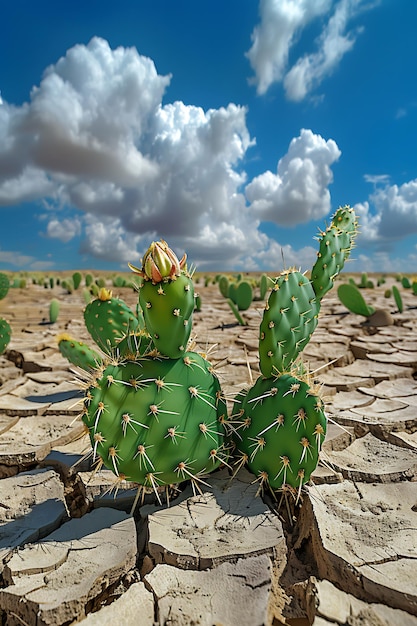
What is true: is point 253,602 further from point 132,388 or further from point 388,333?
point 388,333

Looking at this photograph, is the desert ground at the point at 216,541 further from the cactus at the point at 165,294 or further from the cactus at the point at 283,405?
the cactus at the point at 165,294

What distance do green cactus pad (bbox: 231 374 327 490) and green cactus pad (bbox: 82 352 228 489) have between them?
0.11 metres

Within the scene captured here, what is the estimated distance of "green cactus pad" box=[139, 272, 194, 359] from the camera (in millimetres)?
1270

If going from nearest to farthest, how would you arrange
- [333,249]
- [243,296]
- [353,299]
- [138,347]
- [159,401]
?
[159,401]
[138,347]
[333,249]
[353,299]
[243,296]

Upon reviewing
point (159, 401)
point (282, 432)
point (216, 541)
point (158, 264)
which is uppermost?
point (158, 264)

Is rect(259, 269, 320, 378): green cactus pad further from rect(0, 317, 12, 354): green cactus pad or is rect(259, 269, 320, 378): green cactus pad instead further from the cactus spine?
rect(0, 317, 12, 354): green cactus pad

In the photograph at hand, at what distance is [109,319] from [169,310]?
1.44 metres

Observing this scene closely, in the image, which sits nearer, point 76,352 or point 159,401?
point 159,401

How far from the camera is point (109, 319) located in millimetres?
2658

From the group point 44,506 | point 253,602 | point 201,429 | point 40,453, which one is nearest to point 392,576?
point 253,602

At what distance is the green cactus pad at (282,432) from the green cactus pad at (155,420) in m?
0.11

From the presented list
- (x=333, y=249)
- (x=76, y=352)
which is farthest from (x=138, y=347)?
(x=76, y=352)

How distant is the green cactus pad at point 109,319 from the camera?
2650 millimetres

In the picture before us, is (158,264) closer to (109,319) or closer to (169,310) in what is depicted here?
(169,310)
